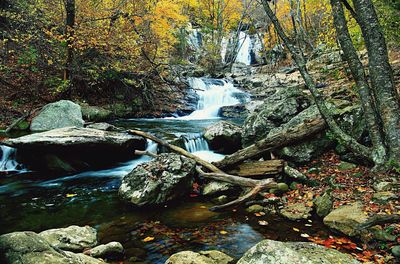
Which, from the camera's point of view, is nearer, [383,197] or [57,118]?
[383,197]

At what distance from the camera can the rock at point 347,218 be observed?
456 cm

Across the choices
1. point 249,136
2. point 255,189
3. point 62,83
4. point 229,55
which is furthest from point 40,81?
point 229,55

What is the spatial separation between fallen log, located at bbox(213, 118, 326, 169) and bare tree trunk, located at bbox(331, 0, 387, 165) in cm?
151

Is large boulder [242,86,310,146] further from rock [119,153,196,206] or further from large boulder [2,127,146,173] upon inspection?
large boulder [2,127,146,173]

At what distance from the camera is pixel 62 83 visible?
14242 mm

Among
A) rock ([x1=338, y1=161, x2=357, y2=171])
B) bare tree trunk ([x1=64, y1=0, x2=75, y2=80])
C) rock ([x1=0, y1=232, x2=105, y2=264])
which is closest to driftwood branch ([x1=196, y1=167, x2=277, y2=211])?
rock ([x1=338, y1=161, x2=357, y2=171])

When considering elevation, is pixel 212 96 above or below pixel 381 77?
above

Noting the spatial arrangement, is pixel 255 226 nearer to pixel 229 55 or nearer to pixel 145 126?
pixel 145 126

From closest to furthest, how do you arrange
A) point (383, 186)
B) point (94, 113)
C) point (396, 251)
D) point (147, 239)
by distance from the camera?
point (396, 251)
point (147, 239)
point (383, 186)
point (94, 113)

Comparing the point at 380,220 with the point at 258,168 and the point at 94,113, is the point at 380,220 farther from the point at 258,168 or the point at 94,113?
the point at 94,113

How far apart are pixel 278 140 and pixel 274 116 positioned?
1.77 meters

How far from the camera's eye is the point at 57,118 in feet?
38.6

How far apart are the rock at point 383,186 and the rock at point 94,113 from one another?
519 inches

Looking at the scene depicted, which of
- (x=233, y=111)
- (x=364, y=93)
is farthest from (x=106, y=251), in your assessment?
(x=233, y=111)
